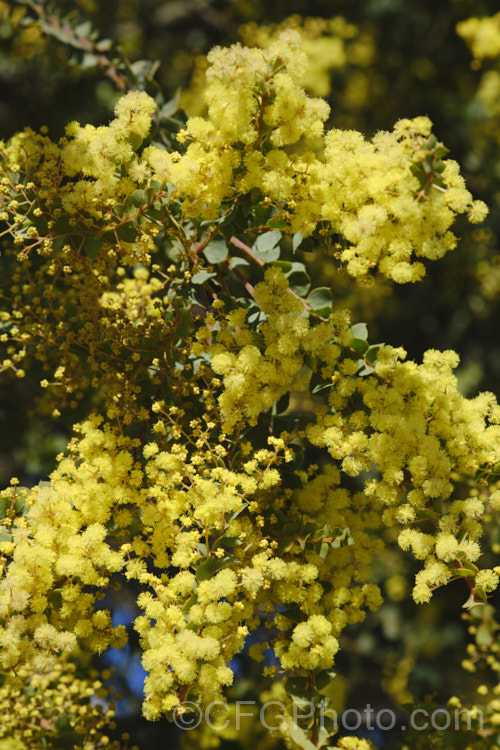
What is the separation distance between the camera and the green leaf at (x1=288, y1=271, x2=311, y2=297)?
139 centimetres

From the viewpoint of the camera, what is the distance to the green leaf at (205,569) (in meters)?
1.23

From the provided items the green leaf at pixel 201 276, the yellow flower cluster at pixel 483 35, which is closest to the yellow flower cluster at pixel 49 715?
the green leaf at pixel 201 276

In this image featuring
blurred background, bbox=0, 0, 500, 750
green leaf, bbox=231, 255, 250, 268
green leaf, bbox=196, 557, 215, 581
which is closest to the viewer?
green leaf, bbox=196, 557, 215, 581

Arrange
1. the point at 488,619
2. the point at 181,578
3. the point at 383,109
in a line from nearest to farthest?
the point at 181,578 → the point at 488,619 → the point at 383,109

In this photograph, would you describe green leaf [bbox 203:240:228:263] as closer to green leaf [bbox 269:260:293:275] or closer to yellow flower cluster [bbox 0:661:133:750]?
green leaf [bbox 269:260:293:275]

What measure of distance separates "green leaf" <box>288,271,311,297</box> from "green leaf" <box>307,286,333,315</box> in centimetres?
3

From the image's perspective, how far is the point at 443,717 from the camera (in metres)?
1.60

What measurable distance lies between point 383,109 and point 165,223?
7.36 ft

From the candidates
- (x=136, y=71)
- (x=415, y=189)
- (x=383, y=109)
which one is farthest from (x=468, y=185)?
(x=415, y=189)

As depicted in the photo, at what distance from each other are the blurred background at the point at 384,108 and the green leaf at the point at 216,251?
4.28ft

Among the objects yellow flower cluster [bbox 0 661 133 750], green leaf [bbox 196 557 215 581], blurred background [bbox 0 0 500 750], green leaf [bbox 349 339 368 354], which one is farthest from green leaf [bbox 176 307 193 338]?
blurred background [bbox 0 0 500 750]

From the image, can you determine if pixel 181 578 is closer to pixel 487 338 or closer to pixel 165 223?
pixel 165 223

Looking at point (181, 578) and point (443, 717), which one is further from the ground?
point (181, 578)

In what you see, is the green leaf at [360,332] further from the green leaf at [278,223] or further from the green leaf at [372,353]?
the green leaf at [278,223]
